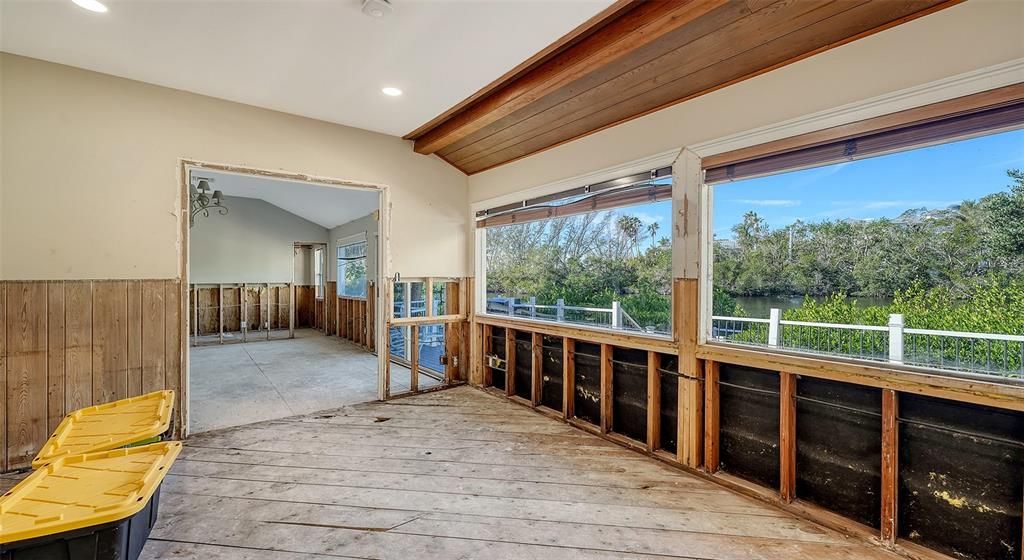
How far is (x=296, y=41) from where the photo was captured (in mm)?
2477

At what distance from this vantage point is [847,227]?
2.14m

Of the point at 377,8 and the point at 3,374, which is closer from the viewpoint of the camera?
the point at 377,8

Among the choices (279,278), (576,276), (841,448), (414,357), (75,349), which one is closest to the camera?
(841,448)

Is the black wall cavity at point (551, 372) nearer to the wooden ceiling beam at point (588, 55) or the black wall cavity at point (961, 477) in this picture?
the wooden ceiling beam at point (588, 55)

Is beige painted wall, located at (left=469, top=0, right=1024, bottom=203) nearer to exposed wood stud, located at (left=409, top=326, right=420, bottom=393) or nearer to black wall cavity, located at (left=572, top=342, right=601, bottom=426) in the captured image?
black wall cavity, located at (left=572, top=342, right=601, bottom=426)

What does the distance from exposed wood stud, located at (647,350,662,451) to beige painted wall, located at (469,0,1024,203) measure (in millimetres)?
1480

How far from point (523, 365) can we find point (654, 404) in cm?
157

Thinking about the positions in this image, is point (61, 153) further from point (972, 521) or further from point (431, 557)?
point (972, 521)

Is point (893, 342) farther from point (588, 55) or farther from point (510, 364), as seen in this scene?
point (510, 364)

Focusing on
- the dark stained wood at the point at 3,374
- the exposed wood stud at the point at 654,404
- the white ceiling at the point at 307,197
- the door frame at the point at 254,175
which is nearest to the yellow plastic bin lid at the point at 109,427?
the door frame at the point at 254,175

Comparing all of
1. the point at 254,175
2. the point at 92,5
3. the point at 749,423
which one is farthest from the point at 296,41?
the point at 749,423

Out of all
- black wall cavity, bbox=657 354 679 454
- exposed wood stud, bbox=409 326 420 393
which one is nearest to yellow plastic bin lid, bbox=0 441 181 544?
exposed wood stud, bbox=409 326 420 393

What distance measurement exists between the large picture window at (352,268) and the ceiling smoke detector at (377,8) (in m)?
6.13

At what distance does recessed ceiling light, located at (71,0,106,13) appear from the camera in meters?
2.12
